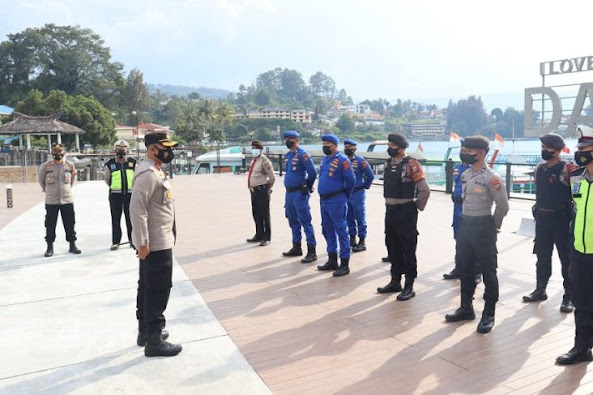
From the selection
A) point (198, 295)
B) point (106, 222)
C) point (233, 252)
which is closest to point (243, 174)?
point (106, 222)

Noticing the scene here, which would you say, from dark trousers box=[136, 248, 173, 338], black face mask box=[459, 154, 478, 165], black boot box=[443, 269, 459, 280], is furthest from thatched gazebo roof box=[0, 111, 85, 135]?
black face mask box=[459, 154, 478, 165]

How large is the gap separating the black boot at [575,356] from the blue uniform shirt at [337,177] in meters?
3.34

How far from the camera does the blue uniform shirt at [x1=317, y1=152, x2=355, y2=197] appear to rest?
683 centimetres

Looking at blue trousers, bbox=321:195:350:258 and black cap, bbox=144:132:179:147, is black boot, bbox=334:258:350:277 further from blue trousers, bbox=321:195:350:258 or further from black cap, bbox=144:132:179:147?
black cap, bbox=144:132:179:147

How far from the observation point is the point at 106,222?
38.6 feet

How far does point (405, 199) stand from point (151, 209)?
9.02 feet

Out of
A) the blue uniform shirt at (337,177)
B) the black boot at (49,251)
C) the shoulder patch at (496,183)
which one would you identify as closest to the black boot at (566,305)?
the shoulder patch at (496,183)

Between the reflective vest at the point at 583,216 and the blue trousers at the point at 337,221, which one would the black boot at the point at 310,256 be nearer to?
the blue trousers at the point at 337,221

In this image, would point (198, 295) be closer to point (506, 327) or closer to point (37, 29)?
point (506, 327)

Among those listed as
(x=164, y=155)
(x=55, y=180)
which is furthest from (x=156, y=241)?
(x=55, y=180)

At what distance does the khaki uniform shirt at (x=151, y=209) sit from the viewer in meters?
4.20

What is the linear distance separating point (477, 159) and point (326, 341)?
213 cm

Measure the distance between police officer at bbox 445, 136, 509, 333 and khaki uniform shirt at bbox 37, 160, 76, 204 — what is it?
5.98 meters

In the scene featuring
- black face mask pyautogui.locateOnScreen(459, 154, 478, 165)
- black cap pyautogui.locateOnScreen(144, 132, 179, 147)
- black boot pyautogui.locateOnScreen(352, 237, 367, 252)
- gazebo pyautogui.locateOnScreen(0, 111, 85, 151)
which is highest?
gazebo pyautogui.locateOnScreen(0, 111, 85, 151)
